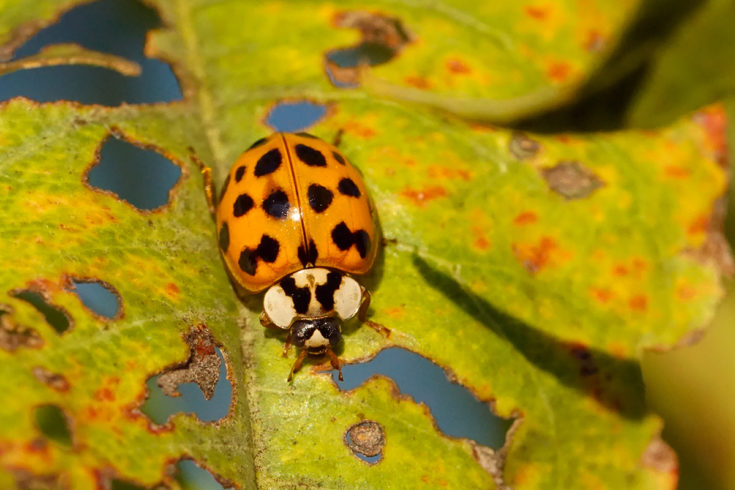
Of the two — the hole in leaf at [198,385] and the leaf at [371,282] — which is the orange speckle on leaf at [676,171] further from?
the hole in leaf at [198,385]

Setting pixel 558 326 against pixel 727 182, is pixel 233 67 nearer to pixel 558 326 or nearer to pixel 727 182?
pixel 558 326

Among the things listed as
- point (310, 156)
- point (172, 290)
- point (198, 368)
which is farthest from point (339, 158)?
point (198, 368)

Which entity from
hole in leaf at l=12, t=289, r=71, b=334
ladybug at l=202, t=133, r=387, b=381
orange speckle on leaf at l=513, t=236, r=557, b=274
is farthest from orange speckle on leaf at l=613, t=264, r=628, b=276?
hole in leaf at l=12, t=289, r=71, b=334

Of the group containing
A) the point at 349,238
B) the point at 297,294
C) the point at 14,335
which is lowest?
the point at 297,294

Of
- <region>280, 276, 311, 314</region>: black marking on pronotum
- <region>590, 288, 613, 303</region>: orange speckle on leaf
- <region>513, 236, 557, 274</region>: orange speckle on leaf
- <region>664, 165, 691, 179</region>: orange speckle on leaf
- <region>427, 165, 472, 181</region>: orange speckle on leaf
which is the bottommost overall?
<region>280, 276, 311, 314</region>: black marking on pronotum

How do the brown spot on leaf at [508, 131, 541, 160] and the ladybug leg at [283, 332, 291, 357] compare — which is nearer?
the ladybug leg at [283, 332, 291, 357]

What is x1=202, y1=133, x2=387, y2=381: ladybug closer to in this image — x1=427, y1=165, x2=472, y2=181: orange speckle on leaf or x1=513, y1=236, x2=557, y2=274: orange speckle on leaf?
x1=427, y1=165, x2=472, y2=181: orange speckle on leaf

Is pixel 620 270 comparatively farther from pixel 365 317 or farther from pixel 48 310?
pixel 48 310

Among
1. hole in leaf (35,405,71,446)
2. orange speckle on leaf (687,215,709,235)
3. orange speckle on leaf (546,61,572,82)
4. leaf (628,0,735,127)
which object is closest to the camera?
hole in leaf (35,405,71,446)
